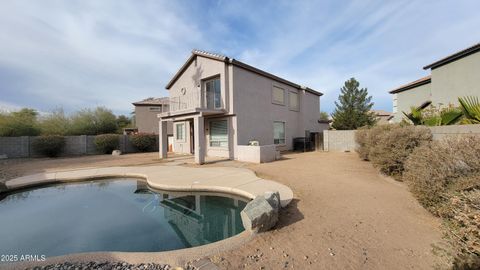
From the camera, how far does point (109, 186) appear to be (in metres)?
8.16

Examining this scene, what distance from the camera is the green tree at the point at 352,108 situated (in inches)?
999

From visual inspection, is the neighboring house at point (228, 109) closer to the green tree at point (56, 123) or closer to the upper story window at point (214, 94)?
the upper story window at point (214, 94)

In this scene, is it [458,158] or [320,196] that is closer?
[458,158]

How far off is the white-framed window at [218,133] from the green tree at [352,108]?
19154mm

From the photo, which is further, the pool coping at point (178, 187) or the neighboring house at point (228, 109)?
the neighboring house at point (228, 109)

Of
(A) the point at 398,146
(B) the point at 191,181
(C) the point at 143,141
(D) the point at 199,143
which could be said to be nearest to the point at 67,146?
(C) the point at 143,141

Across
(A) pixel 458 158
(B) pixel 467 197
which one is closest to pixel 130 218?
(B) pixel 467 197

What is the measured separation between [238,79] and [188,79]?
184 inches

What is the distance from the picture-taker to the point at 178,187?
682cm

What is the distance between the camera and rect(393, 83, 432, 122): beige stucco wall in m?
14.9

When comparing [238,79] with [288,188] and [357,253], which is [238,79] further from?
[357,253]

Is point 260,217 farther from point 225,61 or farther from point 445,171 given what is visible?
point 225,61

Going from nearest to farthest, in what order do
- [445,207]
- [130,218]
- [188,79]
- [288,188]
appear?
[445,207] < [130,218] < [288,188] < [188,79]

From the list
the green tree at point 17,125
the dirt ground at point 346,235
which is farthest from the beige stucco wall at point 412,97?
the green tree at point 17,125
